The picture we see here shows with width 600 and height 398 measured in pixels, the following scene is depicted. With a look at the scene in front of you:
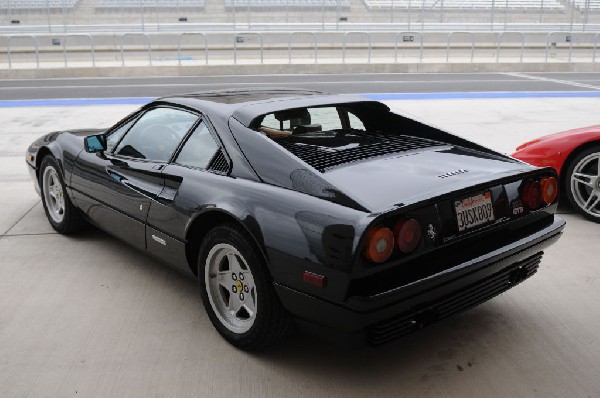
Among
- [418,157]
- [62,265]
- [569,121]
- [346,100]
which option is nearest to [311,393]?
[418,157]

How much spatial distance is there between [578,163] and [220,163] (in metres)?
3.17

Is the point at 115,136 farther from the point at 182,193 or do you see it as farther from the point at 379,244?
the point at 379,244

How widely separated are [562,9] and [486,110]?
29.4 metres

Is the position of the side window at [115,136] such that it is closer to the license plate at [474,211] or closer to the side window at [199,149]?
the side window at [199,149]

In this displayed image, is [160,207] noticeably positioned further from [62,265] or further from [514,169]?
[514,169]

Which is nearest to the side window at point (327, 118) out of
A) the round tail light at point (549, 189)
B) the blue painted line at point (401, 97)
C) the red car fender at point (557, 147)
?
the round tail light at point (549, 189)

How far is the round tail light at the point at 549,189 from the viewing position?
3.19 m

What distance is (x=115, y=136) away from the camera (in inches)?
166

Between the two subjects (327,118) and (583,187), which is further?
(583,187)

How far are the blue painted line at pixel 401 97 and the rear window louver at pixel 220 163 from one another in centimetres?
1048

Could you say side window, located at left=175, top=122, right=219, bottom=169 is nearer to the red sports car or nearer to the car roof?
the car roof

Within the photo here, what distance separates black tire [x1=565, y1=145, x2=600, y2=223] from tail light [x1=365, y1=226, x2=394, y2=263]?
3.04 metres

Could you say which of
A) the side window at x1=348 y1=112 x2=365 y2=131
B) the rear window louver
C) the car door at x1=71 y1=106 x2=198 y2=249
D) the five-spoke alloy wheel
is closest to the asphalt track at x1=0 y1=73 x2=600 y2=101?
the car door at x1=71 y1=106 x2=198 y2=249

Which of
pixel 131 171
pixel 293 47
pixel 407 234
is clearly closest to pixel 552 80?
pixel 293 47
